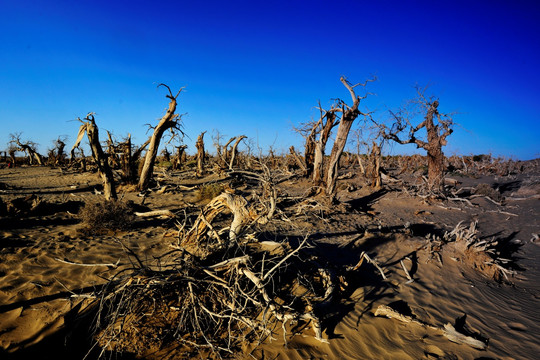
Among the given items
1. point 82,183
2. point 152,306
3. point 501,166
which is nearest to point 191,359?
point 152,306

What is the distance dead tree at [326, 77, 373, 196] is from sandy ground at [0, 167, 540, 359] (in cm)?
203

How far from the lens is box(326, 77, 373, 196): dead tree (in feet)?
30.2

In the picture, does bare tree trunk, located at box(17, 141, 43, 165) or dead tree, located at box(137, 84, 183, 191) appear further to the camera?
bare tree trunk, located at box(17, 141, 43, 165)

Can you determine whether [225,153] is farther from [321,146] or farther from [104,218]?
[104,218]

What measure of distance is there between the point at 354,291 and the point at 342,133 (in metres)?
6.90

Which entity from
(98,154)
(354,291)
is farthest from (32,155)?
(354,291)

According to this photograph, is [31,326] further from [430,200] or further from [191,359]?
[430,200]

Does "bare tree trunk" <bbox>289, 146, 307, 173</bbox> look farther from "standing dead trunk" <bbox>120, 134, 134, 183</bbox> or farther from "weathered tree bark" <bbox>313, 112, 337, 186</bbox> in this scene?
"standing dead trunk" <bbox>120, 134, 134, 183</bbox>

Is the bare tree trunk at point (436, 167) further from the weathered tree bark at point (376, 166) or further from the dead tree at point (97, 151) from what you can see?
the dead tree at point (97, 151)

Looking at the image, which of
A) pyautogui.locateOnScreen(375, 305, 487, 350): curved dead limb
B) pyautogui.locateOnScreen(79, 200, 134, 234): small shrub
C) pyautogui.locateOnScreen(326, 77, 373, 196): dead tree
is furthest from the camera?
pyautogui.locateOnScreen(326, 77, 373, 196): dead tree

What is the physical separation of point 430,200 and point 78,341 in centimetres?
1164

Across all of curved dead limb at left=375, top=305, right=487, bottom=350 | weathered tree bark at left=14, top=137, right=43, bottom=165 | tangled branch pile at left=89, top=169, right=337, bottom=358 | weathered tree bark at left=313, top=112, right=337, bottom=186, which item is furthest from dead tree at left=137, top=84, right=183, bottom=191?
weathered tree bark at left=14, top=137, right=43, bottom=165

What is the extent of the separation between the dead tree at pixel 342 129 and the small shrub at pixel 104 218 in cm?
680

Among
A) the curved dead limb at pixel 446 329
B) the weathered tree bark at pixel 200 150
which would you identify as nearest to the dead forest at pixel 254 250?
the curved dead limb at pixel 446 329
